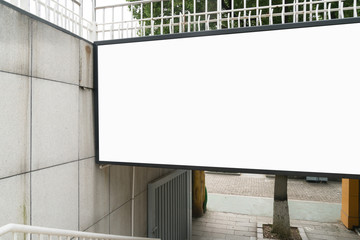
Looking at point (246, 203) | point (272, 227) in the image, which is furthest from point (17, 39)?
point (246, 203)

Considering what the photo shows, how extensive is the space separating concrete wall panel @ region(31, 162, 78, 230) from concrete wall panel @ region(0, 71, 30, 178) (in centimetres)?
23

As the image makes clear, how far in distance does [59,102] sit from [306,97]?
2762 millimetres

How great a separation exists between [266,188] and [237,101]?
1236 centimetres

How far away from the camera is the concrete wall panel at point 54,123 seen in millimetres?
2445

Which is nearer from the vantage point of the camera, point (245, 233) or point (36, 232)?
point (36, 232)

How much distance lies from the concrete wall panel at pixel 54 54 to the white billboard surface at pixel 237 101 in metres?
0.48

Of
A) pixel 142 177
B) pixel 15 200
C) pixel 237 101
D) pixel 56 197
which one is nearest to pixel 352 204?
pixel 142 177

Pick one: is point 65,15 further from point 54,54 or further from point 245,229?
point 245,229

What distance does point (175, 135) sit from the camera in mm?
3180

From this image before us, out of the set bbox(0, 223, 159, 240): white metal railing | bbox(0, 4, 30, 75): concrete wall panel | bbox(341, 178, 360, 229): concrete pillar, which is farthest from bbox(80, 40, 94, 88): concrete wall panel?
bbox(341, 178, 360, 229): concrete pillar

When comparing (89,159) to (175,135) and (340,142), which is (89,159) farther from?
(340,142)

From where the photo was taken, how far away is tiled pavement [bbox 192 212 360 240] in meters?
7.86

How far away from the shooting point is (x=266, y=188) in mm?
13828

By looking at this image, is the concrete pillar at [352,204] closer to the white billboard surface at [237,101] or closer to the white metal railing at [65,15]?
the white billboard surface at [237,101]
